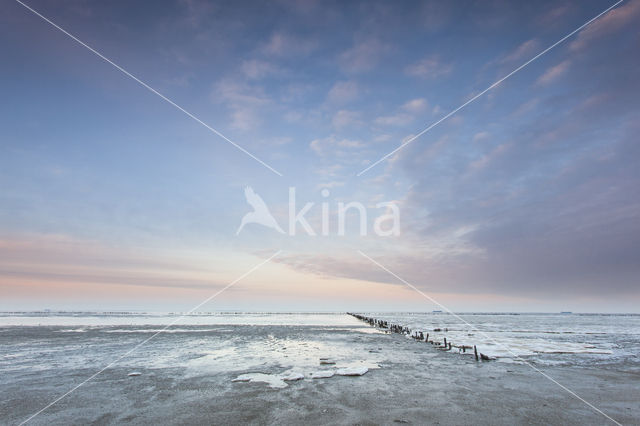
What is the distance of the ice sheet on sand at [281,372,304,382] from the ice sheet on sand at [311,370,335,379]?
2.07 ft

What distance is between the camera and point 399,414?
10148 millimetres

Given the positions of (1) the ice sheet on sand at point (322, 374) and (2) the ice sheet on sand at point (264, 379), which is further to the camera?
(1) the ice sheet on sand at point (322, 374)

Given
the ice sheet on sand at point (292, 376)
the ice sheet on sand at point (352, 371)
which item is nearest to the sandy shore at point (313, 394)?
the ice sheet on sand at point (352, 371)

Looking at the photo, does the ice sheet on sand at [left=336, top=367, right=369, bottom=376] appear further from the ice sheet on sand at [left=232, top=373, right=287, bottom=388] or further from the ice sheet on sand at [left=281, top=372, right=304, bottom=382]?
the ice sheet on sand at [left=232, top=373, right=287, bottom=388]

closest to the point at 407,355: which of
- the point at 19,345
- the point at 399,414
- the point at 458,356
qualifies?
the point at 458,356

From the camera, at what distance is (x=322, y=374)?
16000mm

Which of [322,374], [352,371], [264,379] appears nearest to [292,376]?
[264,379]

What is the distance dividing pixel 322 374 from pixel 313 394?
377 centimetres

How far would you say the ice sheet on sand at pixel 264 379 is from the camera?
13.9m

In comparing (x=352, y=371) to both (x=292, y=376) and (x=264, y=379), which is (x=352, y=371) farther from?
(x=264, y=379)

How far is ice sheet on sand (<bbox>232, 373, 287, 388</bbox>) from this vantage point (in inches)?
549

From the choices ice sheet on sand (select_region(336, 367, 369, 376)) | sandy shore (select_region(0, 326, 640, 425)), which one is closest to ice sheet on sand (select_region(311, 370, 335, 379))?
ice sheet on sand (select_region(336, 367, 369, 376))

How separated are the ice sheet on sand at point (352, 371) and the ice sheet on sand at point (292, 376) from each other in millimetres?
2041

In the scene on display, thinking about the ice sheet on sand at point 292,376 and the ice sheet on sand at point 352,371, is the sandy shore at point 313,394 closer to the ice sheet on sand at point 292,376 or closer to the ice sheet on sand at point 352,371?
the ice sheet on sand at point 352,371
